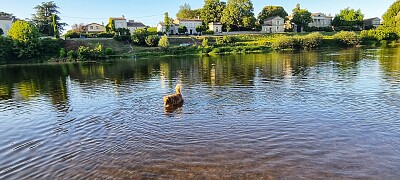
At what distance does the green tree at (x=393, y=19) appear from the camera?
122375 millimetres

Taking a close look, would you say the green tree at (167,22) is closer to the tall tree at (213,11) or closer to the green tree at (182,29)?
the green tree at (182,29)

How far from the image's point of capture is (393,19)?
12750 cm

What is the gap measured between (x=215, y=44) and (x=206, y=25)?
121 feet

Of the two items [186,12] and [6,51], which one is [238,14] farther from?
[6,51]

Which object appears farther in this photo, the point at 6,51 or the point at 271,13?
the point at 271,13

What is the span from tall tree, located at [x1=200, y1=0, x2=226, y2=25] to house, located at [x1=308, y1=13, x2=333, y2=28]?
54013mm

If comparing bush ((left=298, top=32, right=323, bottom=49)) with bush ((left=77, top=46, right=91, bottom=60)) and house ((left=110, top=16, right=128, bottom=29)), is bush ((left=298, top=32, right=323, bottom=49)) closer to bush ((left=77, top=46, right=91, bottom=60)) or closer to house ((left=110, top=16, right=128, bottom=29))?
bush ((left=77, top=46, right=91, bottom=60))

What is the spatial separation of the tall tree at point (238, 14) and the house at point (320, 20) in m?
44.9

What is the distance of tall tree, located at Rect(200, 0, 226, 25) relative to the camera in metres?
148

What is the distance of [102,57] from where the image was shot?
90250mm

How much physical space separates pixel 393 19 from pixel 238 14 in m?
64.3

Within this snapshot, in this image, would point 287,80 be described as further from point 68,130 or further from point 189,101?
point 68,130

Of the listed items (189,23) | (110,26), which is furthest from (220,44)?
(110,26)

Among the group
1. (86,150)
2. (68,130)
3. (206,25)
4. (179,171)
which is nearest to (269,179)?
(179,171)
